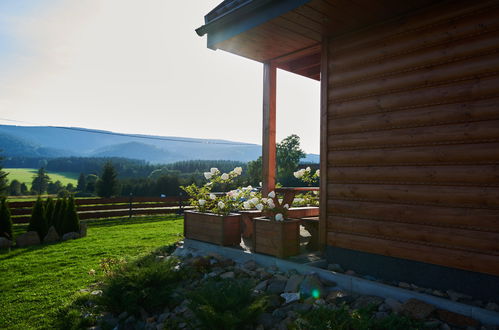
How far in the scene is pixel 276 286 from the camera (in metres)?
3.60

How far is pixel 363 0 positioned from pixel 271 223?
2672mm

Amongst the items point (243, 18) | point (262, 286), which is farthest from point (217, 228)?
point (243, 18)

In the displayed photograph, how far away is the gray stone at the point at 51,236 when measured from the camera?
839 cm

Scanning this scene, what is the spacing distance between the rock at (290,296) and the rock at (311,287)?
2.6 inches

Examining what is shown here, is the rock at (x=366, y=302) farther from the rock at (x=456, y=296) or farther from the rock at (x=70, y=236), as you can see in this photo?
the rock at (x=70, y=236)

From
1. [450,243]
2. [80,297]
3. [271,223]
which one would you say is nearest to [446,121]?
[450,243]

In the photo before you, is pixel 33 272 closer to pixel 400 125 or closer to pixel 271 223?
pixel 271 223

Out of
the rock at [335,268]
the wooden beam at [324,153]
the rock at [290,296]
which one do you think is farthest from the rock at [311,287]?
the wooden beam at [324,153]

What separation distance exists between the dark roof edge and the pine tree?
26.2m

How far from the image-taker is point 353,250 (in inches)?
156

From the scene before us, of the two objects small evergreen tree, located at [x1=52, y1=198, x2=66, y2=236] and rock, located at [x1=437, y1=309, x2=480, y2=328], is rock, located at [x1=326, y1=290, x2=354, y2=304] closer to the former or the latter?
rock, located at [x1=437, y1=309, x2=480, y2=328]

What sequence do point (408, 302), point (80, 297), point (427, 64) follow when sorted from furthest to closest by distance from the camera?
point (80, 297) < point (427, 64) < point (408, 302)

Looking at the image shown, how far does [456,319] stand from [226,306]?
1.86 meters

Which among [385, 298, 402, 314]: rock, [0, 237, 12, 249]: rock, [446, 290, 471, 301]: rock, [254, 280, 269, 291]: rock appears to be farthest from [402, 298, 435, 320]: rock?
[0, 237, 12, 249]: rock
